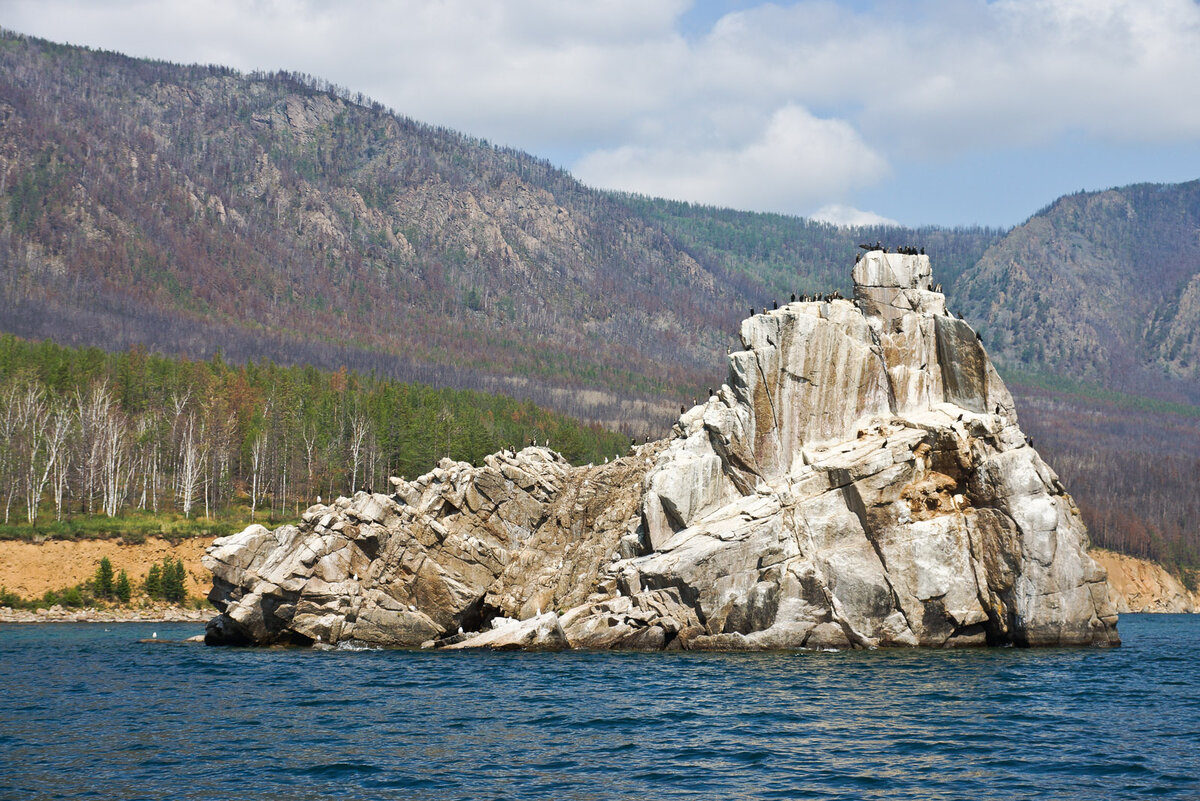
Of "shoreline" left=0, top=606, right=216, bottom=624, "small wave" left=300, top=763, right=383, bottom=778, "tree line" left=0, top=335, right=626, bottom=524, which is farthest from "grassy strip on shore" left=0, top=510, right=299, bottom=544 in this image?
"small wave" left=300, top=763, right=383, bottom=778

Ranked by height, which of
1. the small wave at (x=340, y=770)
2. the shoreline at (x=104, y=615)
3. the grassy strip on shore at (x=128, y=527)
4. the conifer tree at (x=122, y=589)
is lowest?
the shoreline at (x=104, y=615)

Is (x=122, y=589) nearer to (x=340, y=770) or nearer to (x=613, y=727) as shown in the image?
(x=613, y=727)

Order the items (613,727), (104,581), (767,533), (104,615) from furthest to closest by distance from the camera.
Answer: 1. (104,581)
2. (104,615)
3. (767,533)
4. (613,727)

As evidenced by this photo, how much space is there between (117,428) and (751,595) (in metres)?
90.8

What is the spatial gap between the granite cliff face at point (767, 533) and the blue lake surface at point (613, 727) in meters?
3.49

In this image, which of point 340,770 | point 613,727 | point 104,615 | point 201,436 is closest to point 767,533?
point 613,727

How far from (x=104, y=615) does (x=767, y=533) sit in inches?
2441

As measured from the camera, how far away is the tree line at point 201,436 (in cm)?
11738

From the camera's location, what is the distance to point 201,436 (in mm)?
131750

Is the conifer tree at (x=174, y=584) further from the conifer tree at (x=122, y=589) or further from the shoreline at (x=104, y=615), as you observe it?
the conifer tree at (x=122, y=589)

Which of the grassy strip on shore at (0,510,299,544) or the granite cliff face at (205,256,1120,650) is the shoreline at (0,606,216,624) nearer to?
the grassy strip on shore at (0,510,299,544)

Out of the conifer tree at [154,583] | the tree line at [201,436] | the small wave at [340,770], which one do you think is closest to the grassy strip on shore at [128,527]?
the tree line at [201,436]

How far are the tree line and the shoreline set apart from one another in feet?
56.2

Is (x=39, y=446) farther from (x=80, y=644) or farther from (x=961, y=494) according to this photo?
(x=961, y=494)
